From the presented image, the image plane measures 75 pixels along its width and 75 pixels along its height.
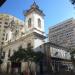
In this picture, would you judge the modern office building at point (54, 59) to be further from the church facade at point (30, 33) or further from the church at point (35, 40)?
the church facade at point (30, 33)

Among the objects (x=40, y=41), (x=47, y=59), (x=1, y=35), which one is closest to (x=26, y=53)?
(x=47, y=59)

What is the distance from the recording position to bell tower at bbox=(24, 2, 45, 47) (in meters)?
31.6

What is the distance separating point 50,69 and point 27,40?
780cm

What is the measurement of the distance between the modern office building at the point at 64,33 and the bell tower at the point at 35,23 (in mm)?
44806

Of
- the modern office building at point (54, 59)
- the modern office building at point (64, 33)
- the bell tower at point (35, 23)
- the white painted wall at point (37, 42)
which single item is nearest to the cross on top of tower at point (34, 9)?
the bell tower at point (35, 23)

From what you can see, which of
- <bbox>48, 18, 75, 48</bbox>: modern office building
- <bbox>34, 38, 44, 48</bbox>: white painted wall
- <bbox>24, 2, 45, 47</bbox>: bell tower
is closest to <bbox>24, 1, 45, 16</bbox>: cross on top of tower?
<bbox>24, 2, 45, 47</bbox>: bell tower

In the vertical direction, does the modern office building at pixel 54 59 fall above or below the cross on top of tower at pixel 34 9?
below

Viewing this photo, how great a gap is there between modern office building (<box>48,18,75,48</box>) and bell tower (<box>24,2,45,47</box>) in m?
44.8

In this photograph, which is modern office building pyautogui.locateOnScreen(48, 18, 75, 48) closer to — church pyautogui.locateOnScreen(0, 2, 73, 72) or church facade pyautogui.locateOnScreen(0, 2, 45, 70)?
church pyautogui.locateOnScreen(0, 2, 73, 72)

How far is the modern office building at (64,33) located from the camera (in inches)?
3140

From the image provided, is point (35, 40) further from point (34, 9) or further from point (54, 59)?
point (34, 9)

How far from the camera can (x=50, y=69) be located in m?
28.4

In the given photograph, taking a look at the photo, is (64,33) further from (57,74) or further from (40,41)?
(57,74)

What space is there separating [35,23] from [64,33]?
179 feet
